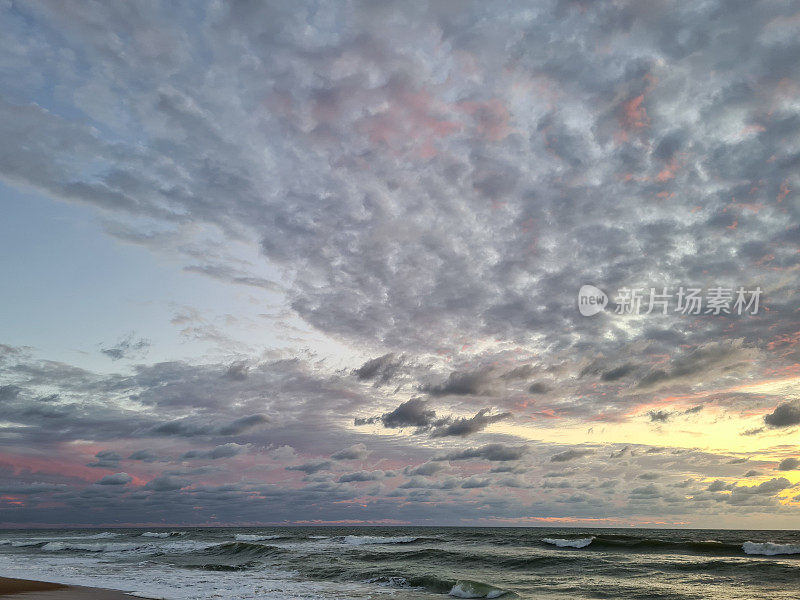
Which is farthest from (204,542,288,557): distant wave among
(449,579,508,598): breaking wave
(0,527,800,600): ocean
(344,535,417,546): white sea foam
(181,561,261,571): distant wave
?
(449,579,508,598): breaking wave

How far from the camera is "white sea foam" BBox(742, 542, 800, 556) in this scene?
39750mm

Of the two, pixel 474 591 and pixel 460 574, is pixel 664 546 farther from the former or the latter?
pixel 474 591

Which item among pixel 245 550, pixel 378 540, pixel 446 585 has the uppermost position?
pixel 446 585

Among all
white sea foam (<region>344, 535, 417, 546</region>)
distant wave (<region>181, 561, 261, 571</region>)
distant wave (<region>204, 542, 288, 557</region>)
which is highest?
distant wave (<region>181, 561, 261, 571</region>)

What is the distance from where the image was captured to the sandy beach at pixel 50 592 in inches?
803

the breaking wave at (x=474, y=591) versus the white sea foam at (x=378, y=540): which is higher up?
the breaking wave at (x=474, y=591)

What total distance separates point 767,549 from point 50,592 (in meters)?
49.9

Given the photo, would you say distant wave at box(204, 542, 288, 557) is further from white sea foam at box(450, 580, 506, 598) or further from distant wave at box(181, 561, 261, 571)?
white sea foam at box(450, 580, 506, 598)

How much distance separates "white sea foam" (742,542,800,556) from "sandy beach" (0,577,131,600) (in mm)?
45412

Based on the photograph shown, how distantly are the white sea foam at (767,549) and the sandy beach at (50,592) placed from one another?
45.4 m

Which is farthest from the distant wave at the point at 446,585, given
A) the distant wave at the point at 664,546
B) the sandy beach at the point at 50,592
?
the distant wave at the point at 664,546

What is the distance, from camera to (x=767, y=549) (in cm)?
4056

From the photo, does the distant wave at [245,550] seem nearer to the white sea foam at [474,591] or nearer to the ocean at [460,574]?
the ocean at [460,574]

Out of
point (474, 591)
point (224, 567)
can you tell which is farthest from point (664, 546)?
point (224, 567)
